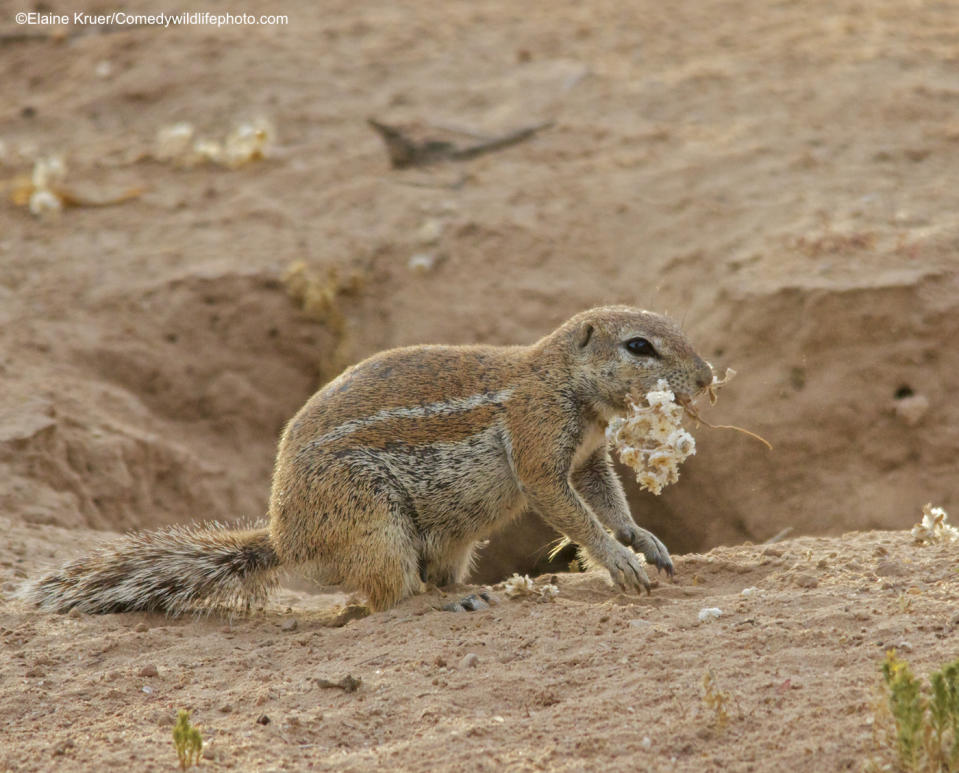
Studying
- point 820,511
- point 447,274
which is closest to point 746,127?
point 447,274

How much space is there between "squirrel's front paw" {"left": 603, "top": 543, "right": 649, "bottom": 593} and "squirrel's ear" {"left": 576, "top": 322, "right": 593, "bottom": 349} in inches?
40.4

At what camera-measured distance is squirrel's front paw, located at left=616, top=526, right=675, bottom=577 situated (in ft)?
18.2

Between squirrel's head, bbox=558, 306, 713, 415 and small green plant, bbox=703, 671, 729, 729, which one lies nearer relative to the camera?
small green plant, bbox=703, 671, 729, 729

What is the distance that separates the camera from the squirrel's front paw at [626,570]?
529 centimetres

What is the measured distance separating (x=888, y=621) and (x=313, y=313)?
5.17m

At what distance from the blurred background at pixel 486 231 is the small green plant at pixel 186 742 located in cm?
330

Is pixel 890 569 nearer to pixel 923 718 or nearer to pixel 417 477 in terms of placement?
pixel 923 718

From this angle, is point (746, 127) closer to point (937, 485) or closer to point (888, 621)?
point (937, 485)

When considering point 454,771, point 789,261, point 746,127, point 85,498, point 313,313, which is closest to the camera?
point 454,771

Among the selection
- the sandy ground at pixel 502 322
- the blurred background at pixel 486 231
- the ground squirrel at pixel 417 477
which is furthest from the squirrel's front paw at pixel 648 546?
the blurred background at pixel 486 231

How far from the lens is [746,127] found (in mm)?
9258

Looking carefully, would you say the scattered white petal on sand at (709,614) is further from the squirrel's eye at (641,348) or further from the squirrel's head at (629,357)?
the squirrel's eye at (641,348)

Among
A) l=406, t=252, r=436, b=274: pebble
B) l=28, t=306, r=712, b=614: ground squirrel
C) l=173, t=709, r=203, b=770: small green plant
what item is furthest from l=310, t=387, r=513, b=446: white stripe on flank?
l=406, t=252, r=436, b=274: pebble

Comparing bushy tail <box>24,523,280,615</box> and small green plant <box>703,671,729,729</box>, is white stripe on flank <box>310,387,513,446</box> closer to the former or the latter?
bushy tail <box>24,523,280,615</box>
